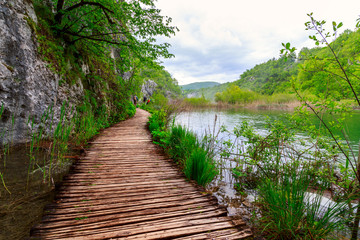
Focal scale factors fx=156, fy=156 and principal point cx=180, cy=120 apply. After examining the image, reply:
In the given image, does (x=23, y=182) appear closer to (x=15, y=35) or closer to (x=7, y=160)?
(x=7, y=160)

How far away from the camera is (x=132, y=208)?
6.63ft

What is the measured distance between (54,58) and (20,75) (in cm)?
138

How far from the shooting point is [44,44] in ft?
14.3

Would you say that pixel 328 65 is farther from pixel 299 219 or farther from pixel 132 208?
pixel 132 208

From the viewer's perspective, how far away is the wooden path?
1625 mm

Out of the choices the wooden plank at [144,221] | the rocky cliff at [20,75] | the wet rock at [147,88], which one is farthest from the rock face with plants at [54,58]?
the wet rock at [147,88]

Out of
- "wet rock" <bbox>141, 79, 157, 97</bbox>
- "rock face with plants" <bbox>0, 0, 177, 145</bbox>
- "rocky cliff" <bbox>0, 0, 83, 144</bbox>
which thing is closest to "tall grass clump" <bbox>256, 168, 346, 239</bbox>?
"rock face with plants" <bbox>0, 0, 177, 145</bbox>

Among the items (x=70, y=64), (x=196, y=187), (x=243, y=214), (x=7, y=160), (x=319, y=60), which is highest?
(x=70, y=64)

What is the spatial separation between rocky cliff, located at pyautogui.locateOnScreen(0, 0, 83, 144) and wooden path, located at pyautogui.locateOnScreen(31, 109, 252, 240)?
1.75m

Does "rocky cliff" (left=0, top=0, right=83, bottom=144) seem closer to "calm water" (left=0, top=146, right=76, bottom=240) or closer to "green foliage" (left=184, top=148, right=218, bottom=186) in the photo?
"calm water" (left=0, top=146, right=76, bottom=240)

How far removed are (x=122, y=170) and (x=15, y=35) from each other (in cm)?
390

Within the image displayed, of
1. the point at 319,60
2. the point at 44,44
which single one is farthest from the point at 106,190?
the point at 44,44

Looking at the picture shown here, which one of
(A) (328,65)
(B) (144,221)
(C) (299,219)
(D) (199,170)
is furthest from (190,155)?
(A) (328,65)

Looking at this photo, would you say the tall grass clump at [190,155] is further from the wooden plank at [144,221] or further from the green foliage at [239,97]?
the green foliage at [239,97]
